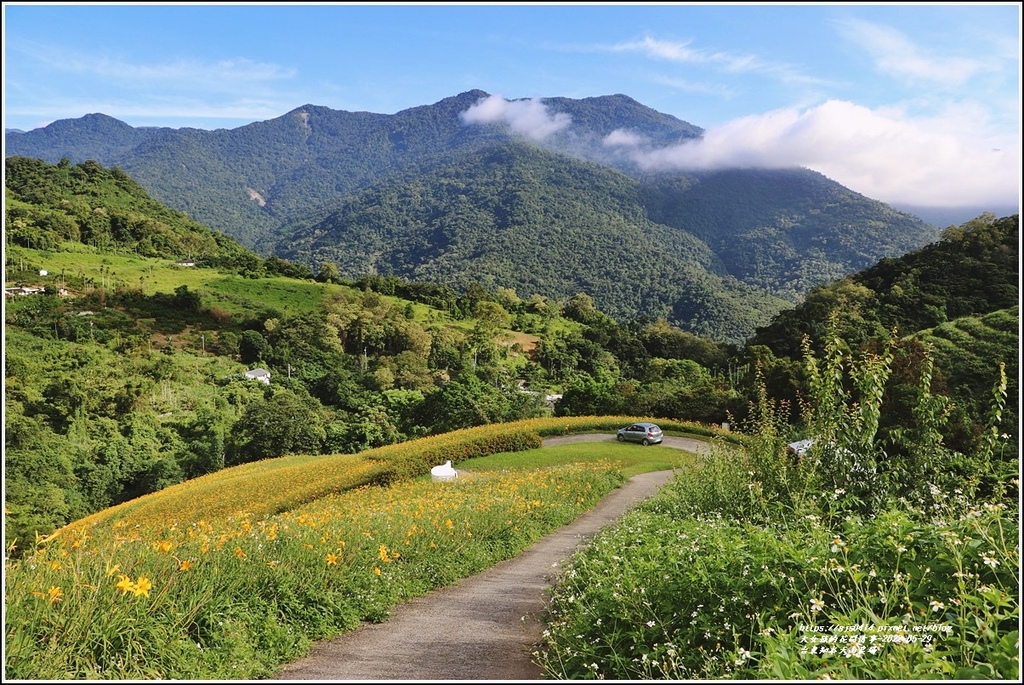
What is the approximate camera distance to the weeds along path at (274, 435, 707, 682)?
387cm

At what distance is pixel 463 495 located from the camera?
10539 mm

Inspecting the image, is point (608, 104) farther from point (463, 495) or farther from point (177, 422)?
point (463, 495)

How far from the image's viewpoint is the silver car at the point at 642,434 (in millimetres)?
23641

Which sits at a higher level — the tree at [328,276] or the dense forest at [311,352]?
the tree at [328,276]

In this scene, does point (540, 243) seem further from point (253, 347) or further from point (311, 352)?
point (253, 347)

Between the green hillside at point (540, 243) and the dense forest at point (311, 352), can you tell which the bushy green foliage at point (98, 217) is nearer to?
the dense forest at point (311, 352)

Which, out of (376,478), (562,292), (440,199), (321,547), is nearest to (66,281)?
(376,478)

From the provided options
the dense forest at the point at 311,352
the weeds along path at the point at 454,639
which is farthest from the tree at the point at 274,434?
the weeds along path at the point at 454,639

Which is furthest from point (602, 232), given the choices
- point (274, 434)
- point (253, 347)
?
point (274, 434)

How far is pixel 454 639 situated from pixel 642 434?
19920 mm

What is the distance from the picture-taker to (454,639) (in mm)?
4594

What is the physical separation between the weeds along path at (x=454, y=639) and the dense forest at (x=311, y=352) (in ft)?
12.3

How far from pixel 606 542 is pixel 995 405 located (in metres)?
3.26

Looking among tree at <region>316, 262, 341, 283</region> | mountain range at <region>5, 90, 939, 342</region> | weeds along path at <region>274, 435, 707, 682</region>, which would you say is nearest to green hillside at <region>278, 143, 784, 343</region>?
mountain range at <region>5, 90, 939, 342</region>
